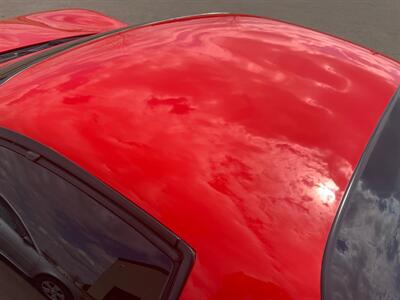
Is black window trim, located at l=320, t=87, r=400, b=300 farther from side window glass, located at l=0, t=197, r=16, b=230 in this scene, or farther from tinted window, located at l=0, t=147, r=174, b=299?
side window glass, located at l=0, t=197, r=16, b=230

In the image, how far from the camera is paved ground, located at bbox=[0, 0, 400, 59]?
4.79 m

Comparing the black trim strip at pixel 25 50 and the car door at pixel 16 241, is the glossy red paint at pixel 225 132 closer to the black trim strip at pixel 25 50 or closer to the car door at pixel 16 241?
the car door at pixel 16 241

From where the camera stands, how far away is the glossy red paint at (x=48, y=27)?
2.75m

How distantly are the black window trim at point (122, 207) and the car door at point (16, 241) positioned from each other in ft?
0.82

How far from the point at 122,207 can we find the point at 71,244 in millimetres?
254

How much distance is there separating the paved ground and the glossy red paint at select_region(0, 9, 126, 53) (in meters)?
1.66

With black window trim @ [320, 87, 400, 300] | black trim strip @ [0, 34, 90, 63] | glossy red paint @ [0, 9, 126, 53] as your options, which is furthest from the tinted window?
glossy red paint @ [0, 9, 126, 53]

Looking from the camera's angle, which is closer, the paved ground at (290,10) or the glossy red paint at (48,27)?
the glossy red paint at (48,27)

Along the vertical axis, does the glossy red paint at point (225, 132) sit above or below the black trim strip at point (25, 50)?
above

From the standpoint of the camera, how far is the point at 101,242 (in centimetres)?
119

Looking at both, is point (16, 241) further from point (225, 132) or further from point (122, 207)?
point (225, 132)

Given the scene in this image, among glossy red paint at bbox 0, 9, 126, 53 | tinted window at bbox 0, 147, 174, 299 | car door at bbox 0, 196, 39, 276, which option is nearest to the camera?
tinted window at bbox 0, 147, 174, 299

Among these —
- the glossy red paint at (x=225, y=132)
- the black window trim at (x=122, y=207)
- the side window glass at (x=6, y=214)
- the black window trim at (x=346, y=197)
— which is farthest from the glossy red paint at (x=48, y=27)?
the black window trim at (x=346, y=197)

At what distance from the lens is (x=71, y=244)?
1.26 meters
